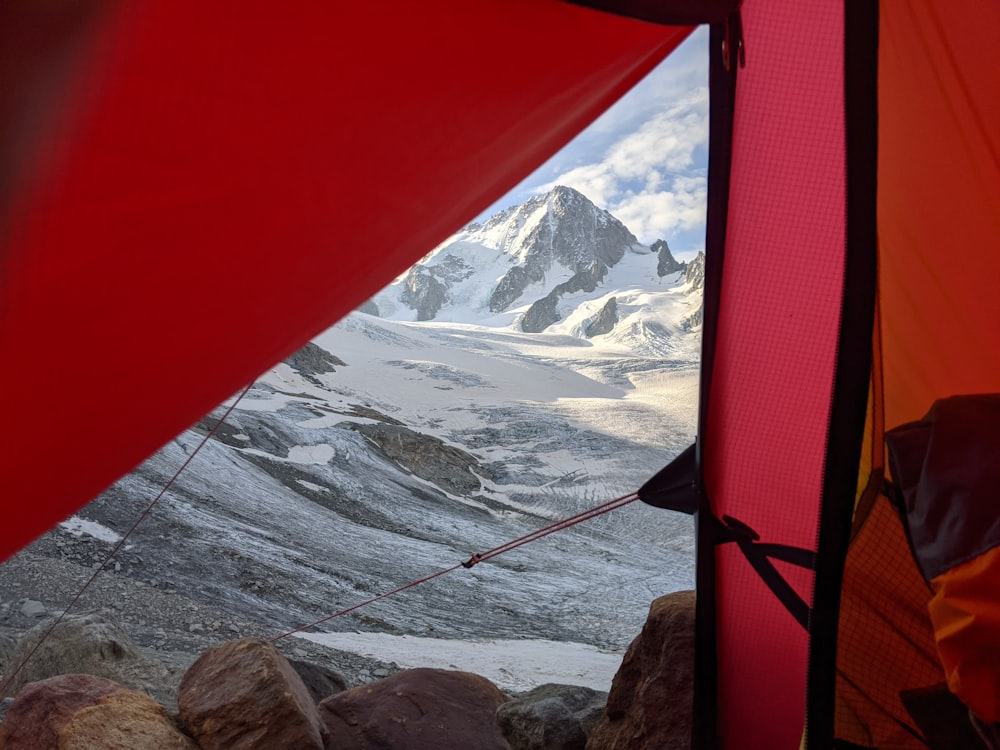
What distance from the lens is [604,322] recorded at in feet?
237

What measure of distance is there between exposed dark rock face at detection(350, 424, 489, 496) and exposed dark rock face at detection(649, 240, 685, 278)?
81.0 meters

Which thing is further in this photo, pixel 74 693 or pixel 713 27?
pixel 74 693

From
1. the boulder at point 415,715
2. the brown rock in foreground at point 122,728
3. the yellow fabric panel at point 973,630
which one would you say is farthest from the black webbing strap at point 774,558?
the brown rock in foreground at point 122,728

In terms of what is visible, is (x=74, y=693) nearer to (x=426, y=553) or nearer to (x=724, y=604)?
(x=724, y=604)

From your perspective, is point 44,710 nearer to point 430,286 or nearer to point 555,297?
point 555,297

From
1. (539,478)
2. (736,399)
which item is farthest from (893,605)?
(539,478)

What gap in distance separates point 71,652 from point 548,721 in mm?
2620

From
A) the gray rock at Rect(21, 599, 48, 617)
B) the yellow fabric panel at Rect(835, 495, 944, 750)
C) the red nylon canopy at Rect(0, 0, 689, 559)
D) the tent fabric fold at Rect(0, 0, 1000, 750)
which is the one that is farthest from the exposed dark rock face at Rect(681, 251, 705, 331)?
the red nylon canopy at Rect(0, 0, 689, 559)

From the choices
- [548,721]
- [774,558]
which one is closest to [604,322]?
[548,721]

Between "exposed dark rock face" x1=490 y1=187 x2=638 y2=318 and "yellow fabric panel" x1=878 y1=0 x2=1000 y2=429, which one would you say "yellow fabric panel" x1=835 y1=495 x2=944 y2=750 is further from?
"exposed dark rock face" x1=490 y1=187 x2=638 y2=318

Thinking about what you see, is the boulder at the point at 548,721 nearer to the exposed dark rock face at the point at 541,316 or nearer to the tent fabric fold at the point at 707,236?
the tent fabric fold at the point at 707,236

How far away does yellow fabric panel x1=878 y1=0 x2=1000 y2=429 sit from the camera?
5.43 ft

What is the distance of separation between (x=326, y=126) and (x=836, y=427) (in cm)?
126

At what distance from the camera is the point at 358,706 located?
3.09m
